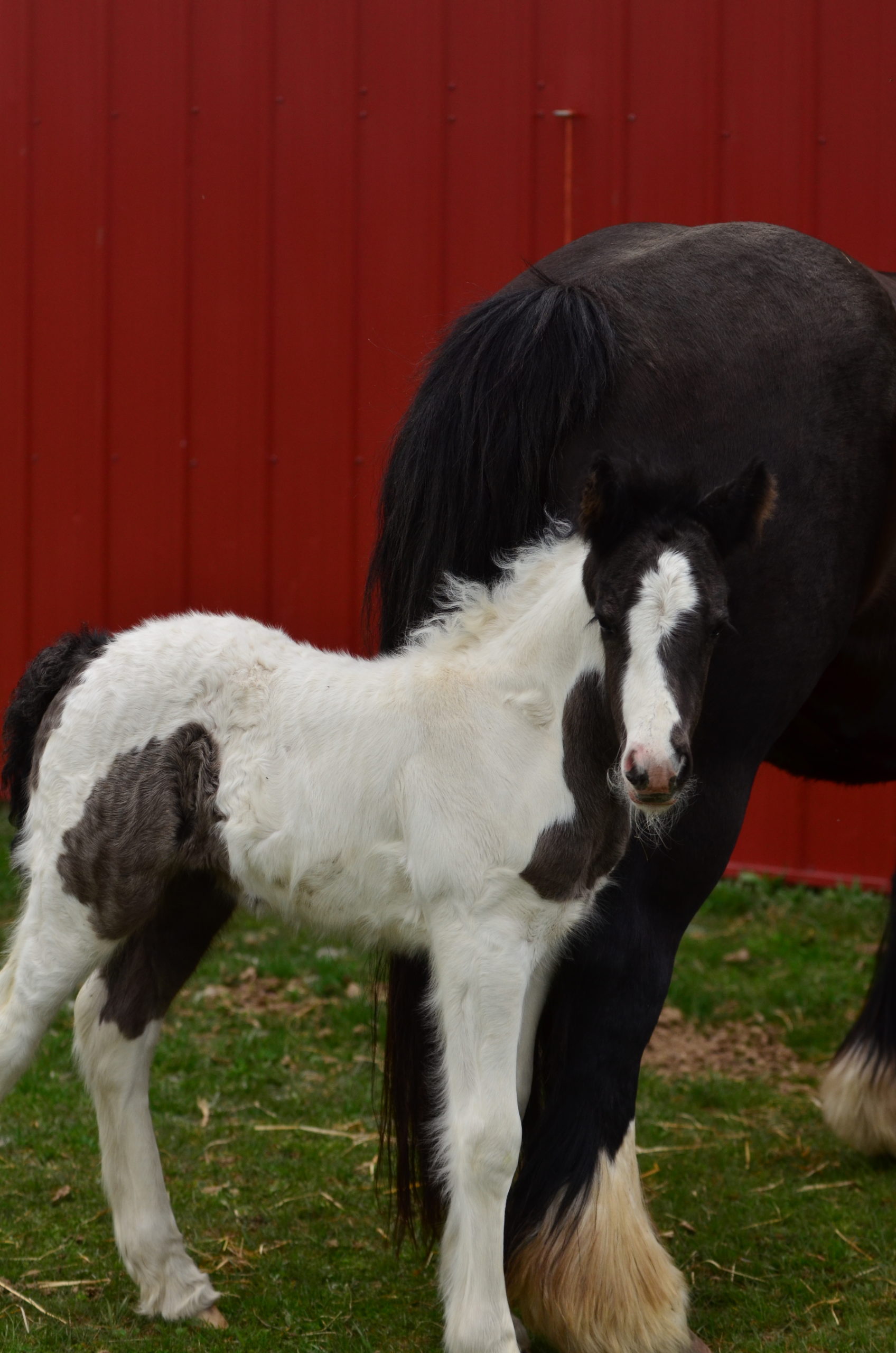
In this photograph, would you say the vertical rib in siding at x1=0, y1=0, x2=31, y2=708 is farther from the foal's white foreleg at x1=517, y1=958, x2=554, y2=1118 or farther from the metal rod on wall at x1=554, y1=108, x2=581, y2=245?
the foal's white foreleg at x1=517, y1=958, x2=554, y2=1118

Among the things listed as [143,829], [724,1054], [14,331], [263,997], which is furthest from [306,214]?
[143,829]

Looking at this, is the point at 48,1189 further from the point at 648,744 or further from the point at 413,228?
the point at 413,228

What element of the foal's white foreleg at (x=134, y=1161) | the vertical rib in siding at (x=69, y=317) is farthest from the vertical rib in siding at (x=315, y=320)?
the foal's white foreleg at (x=134, y=1161)

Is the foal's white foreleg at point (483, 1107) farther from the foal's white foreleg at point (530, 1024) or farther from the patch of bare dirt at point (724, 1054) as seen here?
the patch of bare dirt at point (724, 1054)

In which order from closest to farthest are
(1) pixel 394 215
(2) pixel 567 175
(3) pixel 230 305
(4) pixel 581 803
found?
1. (4) pixel 581 803
2. (2) pixel 567 175
3. (1) pixel 394 215
4. (3) pixel 230 305

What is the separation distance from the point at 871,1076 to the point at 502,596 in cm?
197

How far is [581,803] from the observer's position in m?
2.38

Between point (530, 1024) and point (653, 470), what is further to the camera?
point (530, 1024)

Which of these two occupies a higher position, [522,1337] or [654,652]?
[654,652]

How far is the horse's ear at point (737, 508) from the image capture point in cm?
224

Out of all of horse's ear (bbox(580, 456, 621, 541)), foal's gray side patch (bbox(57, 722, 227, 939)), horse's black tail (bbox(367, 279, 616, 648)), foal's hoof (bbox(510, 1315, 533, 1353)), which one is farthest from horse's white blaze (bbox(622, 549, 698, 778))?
foal's hoof (bbox(510, 1315, 533, 1353))

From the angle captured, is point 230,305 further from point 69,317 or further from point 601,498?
point 601,498

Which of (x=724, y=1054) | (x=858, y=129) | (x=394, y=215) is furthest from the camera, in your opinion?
(x=394, y=215)

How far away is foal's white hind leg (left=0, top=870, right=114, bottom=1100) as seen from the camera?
2.51 metres
